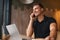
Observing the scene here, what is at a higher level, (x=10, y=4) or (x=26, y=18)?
(x=10, y=4)

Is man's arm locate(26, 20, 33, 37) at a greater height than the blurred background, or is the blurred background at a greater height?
the blurred background

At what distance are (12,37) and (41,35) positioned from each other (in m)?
0.25

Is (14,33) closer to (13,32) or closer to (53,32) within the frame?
(13,32)

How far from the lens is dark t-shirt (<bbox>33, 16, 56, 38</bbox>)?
1183 millimetres

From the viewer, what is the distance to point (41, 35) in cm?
119

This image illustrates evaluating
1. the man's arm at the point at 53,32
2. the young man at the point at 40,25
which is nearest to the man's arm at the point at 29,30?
the young man at the point at 40,25

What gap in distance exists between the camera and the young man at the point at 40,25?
46.0 inches

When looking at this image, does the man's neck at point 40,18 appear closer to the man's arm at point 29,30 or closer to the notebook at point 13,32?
the man's arm at point 29,30

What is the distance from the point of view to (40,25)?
3.99ft

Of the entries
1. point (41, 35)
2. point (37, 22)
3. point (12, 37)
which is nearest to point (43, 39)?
point (41, 35)

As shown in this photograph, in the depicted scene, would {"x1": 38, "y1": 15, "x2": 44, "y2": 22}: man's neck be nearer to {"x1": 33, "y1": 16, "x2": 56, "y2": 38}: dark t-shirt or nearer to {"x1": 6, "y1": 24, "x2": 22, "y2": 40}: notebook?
{"x1": 33, "y1": 16, "x2": 56, "y2": 38}: dark t-shirt

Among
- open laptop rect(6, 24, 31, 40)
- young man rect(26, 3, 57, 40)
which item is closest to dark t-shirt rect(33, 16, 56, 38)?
young man rect(26, 3, 57, 40)

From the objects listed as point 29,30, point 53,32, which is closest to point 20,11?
point 29,30

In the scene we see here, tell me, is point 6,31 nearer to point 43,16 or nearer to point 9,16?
point 9,16
